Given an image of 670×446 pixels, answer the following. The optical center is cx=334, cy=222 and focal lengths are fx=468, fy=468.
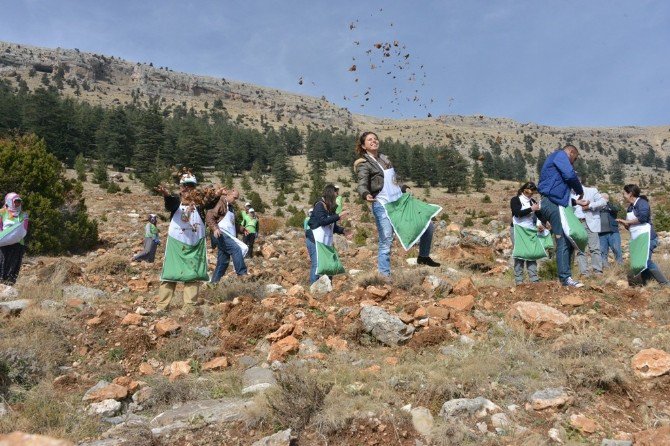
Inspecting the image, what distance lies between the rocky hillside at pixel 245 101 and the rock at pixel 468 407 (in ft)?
354

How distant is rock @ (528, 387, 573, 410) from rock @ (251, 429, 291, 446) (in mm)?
1373

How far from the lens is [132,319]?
175 inches

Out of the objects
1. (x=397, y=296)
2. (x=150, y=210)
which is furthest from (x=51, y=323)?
(x=150, y=210)

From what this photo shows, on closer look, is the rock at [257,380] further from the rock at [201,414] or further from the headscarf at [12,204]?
the headscarf at [12,204]

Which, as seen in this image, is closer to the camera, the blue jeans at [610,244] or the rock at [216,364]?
the rock at [216,364]

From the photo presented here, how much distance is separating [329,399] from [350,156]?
2300 inches

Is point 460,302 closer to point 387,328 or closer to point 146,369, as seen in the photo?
point 387,328

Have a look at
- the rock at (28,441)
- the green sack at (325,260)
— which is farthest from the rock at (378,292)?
the rock at (28,441)

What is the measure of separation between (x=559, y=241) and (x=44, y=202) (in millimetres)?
12201

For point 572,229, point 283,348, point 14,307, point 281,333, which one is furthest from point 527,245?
point 14,307

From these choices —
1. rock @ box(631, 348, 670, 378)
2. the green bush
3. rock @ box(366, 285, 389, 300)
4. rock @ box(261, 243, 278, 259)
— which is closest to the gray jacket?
rock @ box(366, 285, 389, 300)

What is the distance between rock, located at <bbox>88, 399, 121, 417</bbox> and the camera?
298 cm

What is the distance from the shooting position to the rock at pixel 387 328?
3.78m

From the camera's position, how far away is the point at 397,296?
4.90 meters
